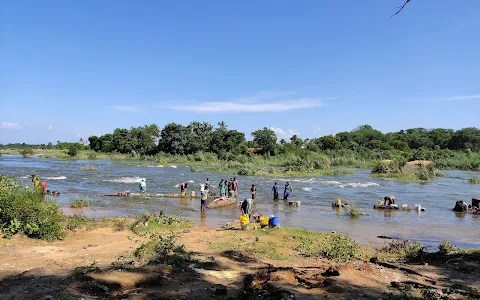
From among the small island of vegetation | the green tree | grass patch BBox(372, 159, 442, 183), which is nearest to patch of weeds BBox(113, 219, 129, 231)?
the small island of vegetation

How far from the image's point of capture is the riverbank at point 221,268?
6.88 meters

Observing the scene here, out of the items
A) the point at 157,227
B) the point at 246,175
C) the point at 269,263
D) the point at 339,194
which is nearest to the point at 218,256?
the point at 269,263

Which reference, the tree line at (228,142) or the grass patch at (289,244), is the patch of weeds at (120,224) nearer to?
the grass patch at (289,244)

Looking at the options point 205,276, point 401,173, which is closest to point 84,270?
point 205,276

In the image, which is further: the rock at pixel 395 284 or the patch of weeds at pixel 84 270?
the rock at pixel 395 284

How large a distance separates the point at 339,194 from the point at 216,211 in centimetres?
1265

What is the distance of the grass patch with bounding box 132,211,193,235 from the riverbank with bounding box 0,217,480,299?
15cm

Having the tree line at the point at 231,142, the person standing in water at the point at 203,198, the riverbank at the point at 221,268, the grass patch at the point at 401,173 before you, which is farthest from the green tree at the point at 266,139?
the riverbank at the point at 221,268

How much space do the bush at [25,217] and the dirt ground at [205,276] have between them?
37 centimetres

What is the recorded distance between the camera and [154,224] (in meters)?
14.0

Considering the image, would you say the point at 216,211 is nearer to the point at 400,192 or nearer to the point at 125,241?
the point at 125,241

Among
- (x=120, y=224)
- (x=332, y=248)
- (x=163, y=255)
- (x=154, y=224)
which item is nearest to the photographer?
(x=163, y=255)

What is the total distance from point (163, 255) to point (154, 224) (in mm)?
5025

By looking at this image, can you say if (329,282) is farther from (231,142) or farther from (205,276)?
(231,142)
